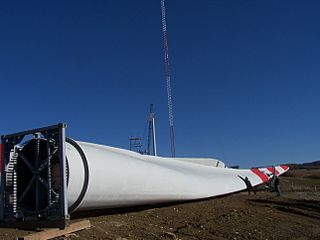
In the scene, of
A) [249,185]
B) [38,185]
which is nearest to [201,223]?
[38,185]

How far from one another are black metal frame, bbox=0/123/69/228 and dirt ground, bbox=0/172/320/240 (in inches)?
18.0

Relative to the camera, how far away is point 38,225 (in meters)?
8.75

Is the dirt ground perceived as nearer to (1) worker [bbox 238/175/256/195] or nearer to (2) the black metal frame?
(2) the black metal frame

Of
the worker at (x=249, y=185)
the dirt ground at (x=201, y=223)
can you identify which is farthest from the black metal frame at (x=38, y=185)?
the worker at (x=249, y=185)

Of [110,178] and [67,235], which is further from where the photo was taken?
[110,178]

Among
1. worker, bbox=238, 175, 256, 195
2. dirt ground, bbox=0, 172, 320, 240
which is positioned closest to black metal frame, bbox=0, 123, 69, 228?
dirt ground, bbox=0, 172, 320, 240

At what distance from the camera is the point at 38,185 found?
9078mm

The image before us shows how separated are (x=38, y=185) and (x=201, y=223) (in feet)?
15.0

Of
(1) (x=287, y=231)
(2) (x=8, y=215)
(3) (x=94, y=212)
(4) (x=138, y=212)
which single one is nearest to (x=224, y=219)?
(1) (x=287, y=231)

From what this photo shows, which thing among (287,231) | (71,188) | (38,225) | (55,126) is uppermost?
(55,126)

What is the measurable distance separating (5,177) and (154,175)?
443cm

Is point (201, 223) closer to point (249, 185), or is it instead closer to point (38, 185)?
point (38, 185)

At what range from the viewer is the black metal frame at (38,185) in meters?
8.49

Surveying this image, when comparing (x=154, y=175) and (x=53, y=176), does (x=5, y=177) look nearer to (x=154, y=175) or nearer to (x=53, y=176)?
(x=53, y=176)
